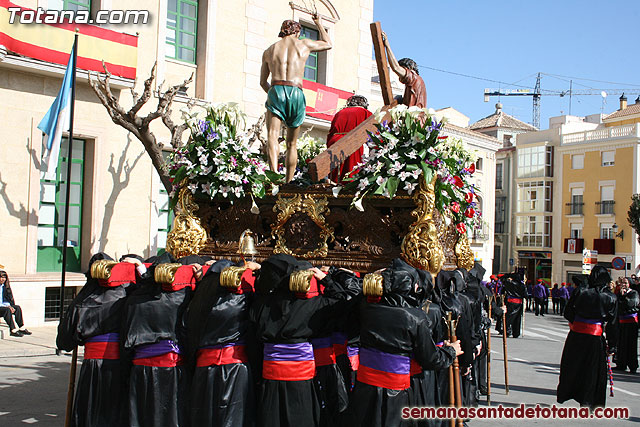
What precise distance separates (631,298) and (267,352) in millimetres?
9404

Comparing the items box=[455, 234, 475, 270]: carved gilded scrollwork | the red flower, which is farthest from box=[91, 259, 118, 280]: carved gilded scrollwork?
box=[455, 234, 475, 270]: carved gilded scrollwork

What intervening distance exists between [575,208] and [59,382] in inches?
1592

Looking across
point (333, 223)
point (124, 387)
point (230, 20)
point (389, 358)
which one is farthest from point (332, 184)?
point (230, 20)

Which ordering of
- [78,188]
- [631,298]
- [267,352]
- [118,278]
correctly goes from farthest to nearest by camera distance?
[78,188]
[631,298]
[118,278]
[267,352]

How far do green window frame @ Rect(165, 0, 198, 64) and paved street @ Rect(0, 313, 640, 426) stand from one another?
7.74 meters

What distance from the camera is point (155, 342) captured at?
575 centimetres

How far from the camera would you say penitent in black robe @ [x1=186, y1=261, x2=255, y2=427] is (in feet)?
17.7

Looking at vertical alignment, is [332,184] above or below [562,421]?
above

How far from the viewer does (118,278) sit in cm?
616

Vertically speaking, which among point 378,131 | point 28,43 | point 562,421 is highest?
point 28,43

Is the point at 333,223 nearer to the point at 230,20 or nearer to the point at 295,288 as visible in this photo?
the point at 295,288

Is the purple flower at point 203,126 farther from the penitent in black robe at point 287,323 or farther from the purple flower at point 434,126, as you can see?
the purple flower at point 434,126

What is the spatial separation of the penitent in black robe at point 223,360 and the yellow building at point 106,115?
10168mm

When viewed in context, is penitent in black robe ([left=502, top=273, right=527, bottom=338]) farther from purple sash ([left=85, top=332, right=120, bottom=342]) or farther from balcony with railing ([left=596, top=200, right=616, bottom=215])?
balcony with railing ([left=596, top=200, right=616, bottom=215])
